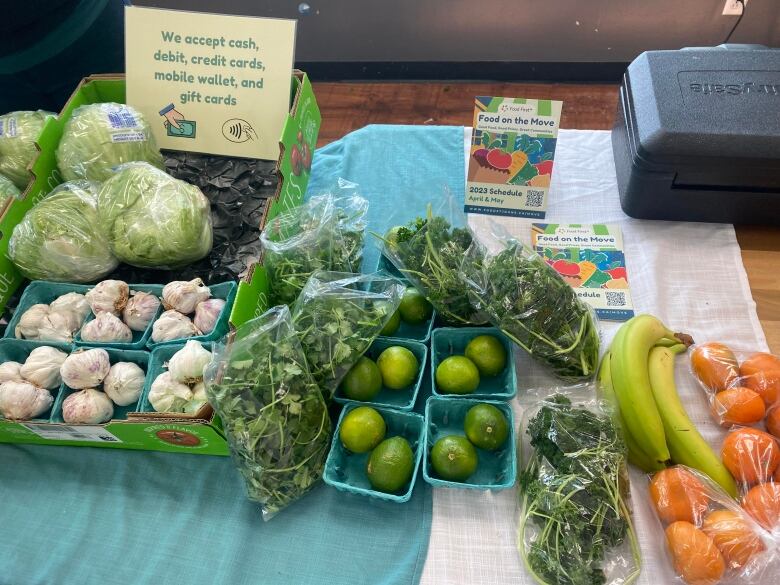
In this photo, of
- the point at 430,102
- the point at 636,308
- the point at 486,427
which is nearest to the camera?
the point at 486,427

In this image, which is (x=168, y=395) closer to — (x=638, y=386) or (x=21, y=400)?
(x=21, y=400)

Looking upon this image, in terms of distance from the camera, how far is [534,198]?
123cm

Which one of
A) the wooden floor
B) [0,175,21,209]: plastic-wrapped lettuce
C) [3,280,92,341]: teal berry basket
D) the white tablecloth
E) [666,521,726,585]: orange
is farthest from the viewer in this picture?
the wooden floor

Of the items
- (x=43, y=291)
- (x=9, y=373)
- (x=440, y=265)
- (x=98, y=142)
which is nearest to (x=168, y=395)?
(x=9, y=373)

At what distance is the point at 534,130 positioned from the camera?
43.8 inches

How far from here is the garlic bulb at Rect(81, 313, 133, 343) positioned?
97 centimetres

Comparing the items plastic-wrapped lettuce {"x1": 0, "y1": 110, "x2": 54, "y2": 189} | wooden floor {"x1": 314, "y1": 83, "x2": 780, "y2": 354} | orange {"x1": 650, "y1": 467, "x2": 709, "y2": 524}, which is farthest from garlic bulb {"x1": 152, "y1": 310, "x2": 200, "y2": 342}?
wooden floor {"x1": 314, "y1": 83, "x2": 780, "y2": 354}

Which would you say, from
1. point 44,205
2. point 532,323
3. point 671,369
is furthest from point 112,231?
point 671,369

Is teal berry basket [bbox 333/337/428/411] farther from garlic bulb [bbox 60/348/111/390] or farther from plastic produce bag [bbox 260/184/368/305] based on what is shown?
garlic bulb [bbox 60/348/111/390]

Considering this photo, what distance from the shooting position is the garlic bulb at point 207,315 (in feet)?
3.20

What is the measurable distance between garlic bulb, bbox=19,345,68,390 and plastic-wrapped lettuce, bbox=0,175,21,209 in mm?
384

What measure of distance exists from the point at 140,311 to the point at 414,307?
1.62 ft

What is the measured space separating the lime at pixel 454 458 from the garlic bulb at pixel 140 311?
22.1 inches

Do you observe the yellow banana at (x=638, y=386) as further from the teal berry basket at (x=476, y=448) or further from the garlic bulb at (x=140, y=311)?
the garlic bulb at (x=140, y=311)
